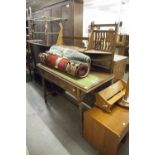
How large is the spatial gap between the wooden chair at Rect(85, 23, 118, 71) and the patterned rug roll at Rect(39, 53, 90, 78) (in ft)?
0.92

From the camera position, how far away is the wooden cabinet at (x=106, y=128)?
4.79 feet

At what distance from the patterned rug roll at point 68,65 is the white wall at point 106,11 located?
4456 millimetres

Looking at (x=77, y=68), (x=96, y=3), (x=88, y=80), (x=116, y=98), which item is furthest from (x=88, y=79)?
(x=96, y=3)

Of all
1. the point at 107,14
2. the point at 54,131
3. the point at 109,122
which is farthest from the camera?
the point at 107,14

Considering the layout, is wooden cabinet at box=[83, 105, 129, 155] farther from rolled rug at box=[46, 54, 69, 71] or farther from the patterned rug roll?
rolled rug at box=[46, 54, 69, 71]

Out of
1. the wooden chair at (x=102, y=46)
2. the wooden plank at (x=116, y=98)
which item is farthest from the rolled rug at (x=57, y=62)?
the wooden plank at (x=116, y=98)

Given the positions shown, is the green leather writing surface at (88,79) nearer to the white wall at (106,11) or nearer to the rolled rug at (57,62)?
the rolled rug at (57,62)

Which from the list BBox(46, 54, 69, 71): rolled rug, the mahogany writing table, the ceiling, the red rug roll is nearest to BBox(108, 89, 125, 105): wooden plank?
the mahogany writing table

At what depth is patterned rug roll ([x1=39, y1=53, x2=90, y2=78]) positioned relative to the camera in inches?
68.2
